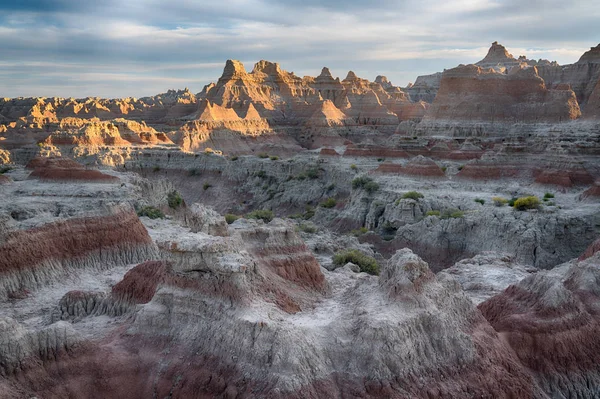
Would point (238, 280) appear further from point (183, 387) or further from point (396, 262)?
point (396, 262)

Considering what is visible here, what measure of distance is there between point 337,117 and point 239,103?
2314cm

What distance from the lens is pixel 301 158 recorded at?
73375 millimetres

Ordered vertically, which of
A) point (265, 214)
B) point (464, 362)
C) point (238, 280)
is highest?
point (238, 280)

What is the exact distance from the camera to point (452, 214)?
132 ft

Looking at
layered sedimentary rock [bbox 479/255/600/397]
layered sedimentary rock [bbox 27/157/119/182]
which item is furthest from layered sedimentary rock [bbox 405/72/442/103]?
layered sedimentary rock [bbox 479/255/600/397]

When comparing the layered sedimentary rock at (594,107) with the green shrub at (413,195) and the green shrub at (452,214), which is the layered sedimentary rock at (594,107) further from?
the green shrub at (452,214)

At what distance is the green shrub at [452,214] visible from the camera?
39.6 meters

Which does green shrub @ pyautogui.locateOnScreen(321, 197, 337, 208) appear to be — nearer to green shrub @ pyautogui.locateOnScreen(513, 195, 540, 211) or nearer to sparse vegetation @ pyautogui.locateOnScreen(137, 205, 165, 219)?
green shrub @ pyautogui.locateOnScreen(513, 195, 540, 211)

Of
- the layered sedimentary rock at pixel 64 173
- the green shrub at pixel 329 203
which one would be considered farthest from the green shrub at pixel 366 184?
the layered sedimentary rock at pixel 64 173

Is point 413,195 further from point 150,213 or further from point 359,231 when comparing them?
point 150,213

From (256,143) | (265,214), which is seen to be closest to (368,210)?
(265,214)

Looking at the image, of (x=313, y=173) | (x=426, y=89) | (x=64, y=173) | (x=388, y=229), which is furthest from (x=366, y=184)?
(x=426, y=89)

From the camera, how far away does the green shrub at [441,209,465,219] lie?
130 feet

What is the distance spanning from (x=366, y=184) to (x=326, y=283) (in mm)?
34143
